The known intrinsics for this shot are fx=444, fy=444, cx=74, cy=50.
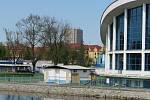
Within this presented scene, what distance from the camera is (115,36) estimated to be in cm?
6047

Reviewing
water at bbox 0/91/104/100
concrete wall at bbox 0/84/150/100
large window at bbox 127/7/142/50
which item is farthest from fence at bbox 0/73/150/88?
large window at bbox 127/7/142/50

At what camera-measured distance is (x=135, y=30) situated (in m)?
56.2

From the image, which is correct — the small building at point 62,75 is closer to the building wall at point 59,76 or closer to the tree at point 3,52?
the building wall at point 59,76

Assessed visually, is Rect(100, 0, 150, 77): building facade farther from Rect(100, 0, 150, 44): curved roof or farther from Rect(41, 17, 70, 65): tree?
Rect(41, 17, 70, 65): tree

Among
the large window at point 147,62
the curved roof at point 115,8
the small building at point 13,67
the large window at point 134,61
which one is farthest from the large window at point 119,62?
the small building at point 13,67

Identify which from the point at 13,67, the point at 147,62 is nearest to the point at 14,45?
the point at 13,67

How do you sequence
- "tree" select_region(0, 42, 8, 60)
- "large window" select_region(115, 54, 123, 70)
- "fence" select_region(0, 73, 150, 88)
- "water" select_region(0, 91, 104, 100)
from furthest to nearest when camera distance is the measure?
1. "tree" select_region(0, 42, 8, 60)
2. "large window" select_region(115, 54, 123, 70)
3. "water" select_region(0, 91, 104, 100)
4. "fence" select_region(0, 73, 150, 88)

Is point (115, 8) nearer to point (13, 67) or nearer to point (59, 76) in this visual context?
point (59, 76)

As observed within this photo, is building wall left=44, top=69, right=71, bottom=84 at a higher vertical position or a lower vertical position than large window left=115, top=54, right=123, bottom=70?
lower

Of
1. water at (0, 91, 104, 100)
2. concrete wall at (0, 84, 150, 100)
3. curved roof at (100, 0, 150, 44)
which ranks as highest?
curved roof at (100, 0, 150, 44)

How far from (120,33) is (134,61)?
544 cm

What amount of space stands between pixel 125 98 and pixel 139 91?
158cm

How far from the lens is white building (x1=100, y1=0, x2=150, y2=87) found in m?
54.4

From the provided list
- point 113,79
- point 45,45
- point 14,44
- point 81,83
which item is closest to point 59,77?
point 81,83
